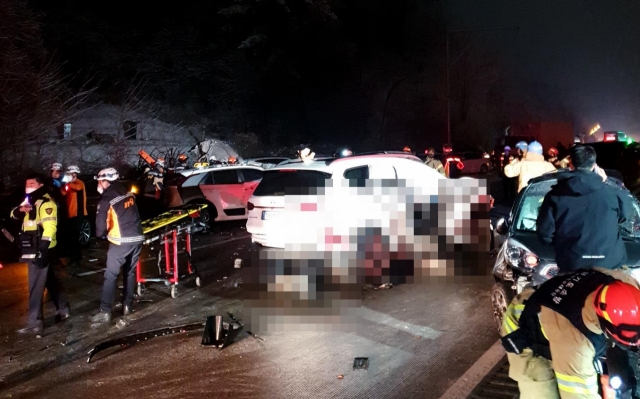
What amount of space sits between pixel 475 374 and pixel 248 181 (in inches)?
419

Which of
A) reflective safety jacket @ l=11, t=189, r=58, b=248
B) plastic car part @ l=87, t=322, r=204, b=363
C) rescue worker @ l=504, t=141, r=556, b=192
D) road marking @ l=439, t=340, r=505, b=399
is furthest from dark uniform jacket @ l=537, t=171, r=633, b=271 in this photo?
reflective safety jacket @ l=11, t=189, r=58, b=248

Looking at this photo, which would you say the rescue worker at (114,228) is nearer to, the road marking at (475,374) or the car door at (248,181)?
the road marking at (475,374)

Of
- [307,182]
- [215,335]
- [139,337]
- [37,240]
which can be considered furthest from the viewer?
[307,182]

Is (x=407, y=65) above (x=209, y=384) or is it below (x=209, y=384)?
above

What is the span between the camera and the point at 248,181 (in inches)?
592

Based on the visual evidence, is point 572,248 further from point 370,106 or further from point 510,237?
point 370,106

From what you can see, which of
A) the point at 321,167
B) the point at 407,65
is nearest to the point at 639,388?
the point at 321,167

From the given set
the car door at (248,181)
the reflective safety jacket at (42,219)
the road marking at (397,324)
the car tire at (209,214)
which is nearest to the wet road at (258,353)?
the road marking at (397,324)

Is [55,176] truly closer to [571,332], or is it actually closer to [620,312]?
[571,332]

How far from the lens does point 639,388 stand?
3449mm

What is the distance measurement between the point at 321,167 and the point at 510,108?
1746 inches

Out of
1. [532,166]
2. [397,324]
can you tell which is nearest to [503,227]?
[397,324]

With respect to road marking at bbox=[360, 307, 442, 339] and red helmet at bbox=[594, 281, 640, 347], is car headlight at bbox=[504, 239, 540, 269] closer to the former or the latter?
road marking at bbox=[360, 307, 442, 339]

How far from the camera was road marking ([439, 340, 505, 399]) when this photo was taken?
4766 mm
